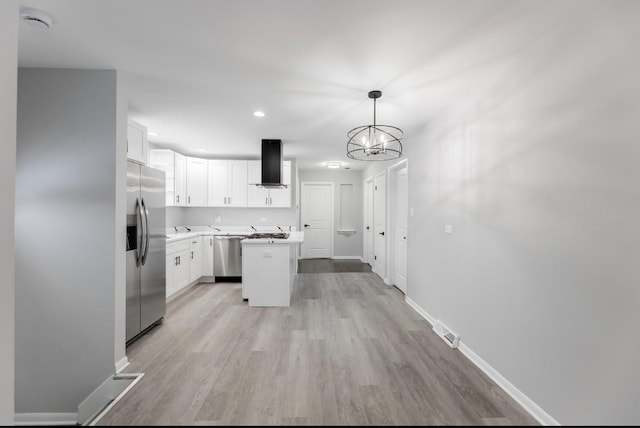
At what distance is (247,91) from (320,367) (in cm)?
263

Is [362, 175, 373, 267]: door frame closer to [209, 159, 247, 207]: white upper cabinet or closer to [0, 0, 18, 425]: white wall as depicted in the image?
[209, 159, 247, 207]: white upper cabinet

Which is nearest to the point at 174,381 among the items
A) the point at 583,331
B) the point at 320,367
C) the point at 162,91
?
the point at 320,367

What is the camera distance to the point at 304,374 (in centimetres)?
233

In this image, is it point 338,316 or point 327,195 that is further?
point 327,195

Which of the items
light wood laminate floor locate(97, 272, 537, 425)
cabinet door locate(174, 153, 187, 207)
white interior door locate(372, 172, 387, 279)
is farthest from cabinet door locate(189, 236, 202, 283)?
white interior door locate(372, 172, 387, 279)

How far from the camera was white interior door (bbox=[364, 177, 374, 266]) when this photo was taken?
6797mm

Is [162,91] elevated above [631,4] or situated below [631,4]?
above

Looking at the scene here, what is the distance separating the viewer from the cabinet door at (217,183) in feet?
18.9

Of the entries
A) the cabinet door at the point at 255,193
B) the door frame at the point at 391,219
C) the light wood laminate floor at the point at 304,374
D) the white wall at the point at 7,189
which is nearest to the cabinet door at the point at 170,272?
the light wood laminate floor at the point at 304,374

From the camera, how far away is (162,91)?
276 centimetres

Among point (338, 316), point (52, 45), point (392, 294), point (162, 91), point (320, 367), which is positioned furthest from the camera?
point (392, 294)

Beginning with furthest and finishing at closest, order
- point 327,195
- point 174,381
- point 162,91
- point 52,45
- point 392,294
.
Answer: point 327,195 < point 392,294 < point 162,91 < point 174,381 < point 52,45

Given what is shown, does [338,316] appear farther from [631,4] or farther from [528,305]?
[631,4]

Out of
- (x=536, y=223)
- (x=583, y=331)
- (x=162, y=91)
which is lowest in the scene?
(x=583, y=331)
